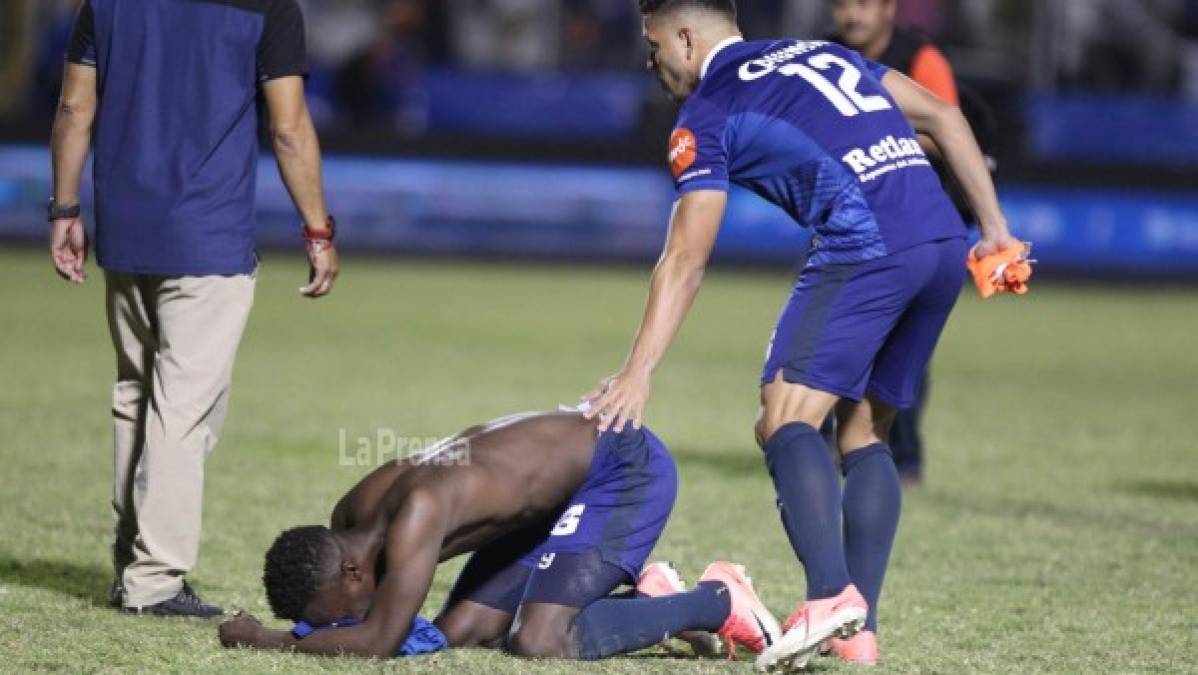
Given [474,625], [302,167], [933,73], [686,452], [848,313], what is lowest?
[686,452]

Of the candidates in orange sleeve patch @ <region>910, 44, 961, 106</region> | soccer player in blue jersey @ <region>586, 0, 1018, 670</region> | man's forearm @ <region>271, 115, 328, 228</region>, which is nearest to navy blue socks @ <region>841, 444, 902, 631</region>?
soccer player in blue jersey @ <region>586, 0, 1018, 670</region>

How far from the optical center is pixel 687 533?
777 centimetres

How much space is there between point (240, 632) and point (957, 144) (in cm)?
246

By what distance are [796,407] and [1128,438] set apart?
19.8ft

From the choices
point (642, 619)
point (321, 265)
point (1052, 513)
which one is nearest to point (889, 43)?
point (1052, 513)

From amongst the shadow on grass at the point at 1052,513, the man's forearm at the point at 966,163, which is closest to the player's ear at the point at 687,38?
the man's forearm at the point at 966,163

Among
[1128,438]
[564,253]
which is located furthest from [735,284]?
[1128,438]

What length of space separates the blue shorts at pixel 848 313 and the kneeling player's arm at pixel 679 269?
358 mm

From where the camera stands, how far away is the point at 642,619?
18.0 feet

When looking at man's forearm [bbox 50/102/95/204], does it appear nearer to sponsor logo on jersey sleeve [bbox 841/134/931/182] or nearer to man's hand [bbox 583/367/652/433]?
man's hand [bbox 583/367/652/433]

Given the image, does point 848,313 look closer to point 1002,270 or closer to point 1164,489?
point 1002,270

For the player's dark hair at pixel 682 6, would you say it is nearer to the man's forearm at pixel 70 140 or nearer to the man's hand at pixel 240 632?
the man's forearm at pixel 70 140

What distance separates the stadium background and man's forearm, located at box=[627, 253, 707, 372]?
88 cm

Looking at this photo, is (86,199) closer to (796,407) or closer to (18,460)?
(18,460)
